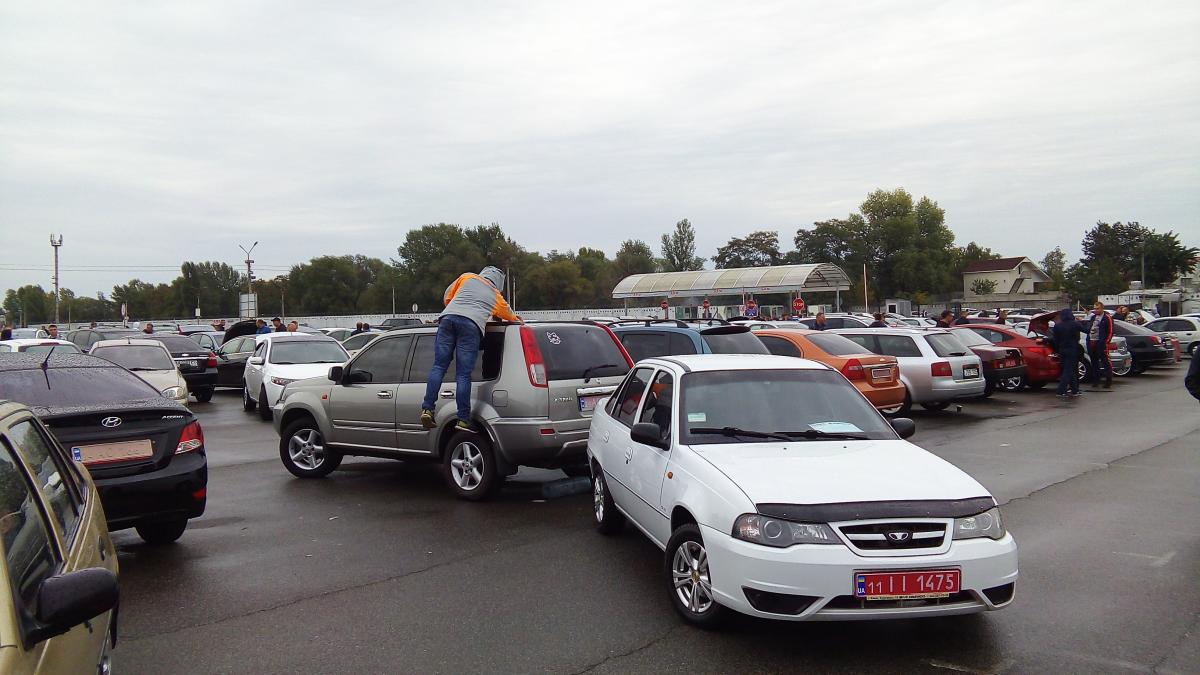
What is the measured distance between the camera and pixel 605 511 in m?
6.84

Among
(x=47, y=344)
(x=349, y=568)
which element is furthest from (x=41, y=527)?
(x=47, y=344)

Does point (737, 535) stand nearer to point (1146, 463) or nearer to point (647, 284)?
point (1146, 463)

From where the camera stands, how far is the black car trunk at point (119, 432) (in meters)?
5.96

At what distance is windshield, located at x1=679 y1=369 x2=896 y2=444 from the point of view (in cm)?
557

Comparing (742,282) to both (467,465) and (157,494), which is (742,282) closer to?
(467,465)

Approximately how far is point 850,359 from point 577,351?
6.64 m

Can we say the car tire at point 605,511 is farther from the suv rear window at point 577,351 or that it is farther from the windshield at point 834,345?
the windshield at point 834,345

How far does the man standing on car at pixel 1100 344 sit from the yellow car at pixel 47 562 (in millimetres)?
21028

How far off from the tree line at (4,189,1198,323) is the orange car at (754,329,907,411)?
241 ft

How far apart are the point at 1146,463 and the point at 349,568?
9.04 metres

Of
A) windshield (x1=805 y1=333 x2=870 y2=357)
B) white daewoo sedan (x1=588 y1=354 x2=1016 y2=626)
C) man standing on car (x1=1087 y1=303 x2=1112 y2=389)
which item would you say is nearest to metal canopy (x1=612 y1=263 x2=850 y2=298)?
man standing on car (x1=1087 y1=303 x2=1112 y2=389)

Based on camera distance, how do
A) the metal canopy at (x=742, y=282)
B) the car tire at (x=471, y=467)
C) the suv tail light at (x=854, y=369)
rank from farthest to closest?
the metal canopy at (x=742, y=282), the suv tail light at (x=854, y=369), the car tire at (x=471, y=467)

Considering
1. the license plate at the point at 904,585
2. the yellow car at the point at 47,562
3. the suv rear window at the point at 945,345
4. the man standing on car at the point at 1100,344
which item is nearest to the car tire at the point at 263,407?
the suv rear window at the point at 945,345

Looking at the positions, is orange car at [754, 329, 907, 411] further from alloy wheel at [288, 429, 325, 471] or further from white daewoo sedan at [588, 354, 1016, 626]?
white daewoo sedan at [588, 354, 1016, 626]
